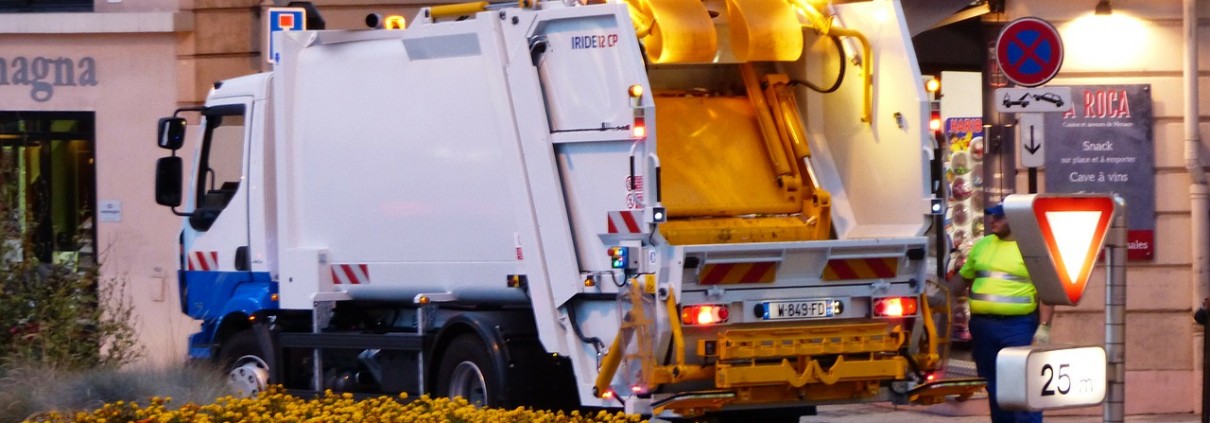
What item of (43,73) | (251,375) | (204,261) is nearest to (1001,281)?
(251,375)

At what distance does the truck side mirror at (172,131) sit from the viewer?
12.0 meters

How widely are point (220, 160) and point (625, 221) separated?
13.8ft

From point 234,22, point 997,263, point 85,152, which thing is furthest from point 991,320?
point 85,152

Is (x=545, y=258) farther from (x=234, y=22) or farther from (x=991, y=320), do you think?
(x=234, y=22)

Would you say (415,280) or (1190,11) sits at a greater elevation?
(1190,11)

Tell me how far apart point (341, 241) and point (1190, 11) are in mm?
6038

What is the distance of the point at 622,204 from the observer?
9008 mm

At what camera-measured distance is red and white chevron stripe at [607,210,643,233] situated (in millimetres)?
8922

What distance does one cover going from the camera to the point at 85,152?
17.5m

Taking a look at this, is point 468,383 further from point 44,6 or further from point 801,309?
point 44,6

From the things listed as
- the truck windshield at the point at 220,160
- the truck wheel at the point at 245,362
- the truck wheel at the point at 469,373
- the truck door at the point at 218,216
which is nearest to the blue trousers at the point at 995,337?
the truck wheel at the point at 469,373

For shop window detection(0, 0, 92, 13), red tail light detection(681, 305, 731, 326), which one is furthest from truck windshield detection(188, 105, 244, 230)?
shop window detection(0, 0, 92, 13)

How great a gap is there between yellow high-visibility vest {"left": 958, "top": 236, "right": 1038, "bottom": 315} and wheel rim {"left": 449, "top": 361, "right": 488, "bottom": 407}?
2847 millimetres

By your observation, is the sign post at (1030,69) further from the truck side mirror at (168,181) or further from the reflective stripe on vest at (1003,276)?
the truck side mirror at (168,181)
